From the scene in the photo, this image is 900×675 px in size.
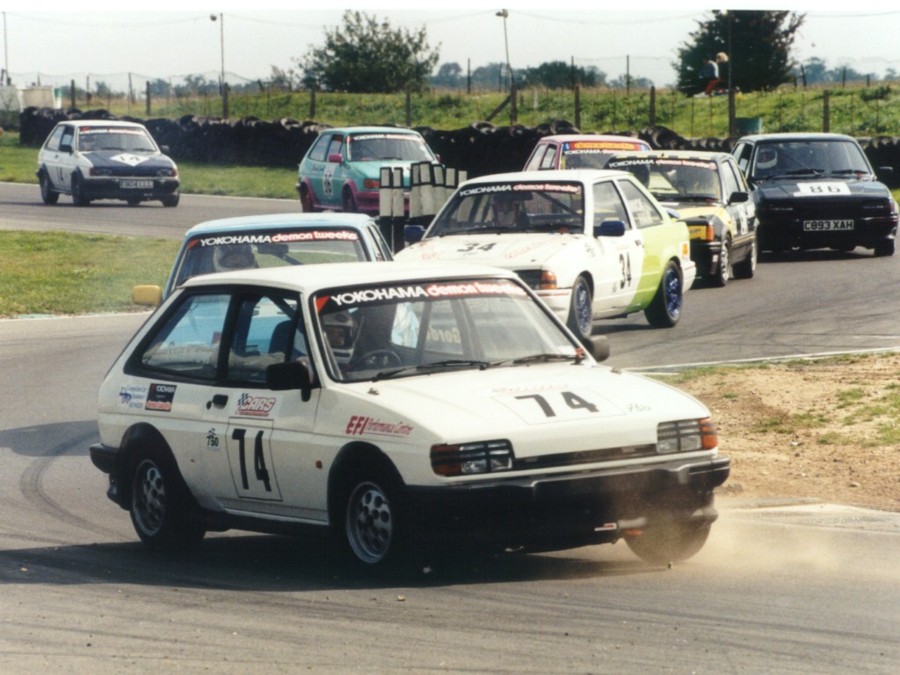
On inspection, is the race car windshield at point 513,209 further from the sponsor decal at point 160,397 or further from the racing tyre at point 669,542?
the racing tyre at point 669,542

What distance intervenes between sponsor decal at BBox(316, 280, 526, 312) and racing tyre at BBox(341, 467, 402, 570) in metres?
0.89

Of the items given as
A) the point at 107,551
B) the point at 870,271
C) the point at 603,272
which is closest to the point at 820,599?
the point at 107,551

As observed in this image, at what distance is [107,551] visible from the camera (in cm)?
798

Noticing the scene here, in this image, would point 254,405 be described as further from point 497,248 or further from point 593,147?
point 593,147

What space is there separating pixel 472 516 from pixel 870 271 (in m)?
15.2

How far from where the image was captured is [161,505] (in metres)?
7.96

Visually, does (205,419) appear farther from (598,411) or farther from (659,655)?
(659,655)

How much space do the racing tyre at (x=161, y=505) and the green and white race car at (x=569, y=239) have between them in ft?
19.0

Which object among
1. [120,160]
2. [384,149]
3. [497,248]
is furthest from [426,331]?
[120,160]

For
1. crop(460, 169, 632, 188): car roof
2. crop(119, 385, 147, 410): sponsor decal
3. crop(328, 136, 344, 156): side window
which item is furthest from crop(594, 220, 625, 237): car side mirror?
crop(328, 136, 344, 156): side window

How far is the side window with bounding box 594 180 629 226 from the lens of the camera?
1483 centimetres

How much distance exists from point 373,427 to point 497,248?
728 centimetres

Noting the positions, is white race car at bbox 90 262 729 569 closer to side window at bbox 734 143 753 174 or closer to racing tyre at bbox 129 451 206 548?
racing tyre at bbox 129 451 206 548

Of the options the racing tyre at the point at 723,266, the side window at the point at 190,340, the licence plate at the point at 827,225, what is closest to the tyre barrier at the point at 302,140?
the licence plate at the point at 827,225
